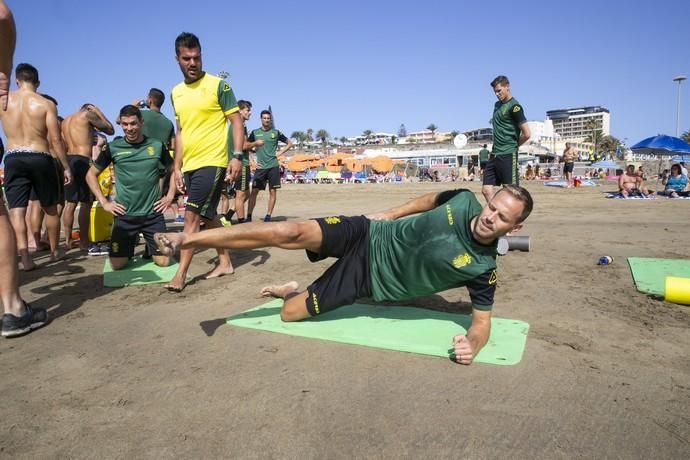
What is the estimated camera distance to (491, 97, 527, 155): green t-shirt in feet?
20.7

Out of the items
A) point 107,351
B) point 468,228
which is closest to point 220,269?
point 107,351

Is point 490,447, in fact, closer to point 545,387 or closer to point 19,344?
point 545,387

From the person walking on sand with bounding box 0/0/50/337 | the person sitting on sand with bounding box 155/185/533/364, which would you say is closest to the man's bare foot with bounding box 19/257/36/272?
the person walking on sand with bounding box 0/0/50/337

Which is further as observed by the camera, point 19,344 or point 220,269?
point 220,269

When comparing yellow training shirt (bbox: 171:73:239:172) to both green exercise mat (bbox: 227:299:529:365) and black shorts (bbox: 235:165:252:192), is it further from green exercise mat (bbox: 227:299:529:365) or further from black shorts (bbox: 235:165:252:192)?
black shorts (bbox: 235:165:252:192)

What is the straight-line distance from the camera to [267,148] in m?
8.51

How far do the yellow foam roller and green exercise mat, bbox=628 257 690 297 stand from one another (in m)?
0.18

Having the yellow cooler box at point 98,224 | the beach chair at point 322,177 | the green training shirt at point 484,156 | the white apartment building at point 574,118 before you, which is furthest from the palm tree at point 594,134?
the yellow cooler box at point 98,224

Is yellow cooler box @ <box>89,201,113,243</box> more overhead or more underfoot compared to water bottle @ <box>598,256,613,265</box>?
more overhead

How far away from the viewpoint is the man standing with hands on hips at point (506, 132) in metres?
6.37

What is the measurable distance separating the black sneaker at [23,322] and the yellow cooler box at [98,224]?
11.9 feet

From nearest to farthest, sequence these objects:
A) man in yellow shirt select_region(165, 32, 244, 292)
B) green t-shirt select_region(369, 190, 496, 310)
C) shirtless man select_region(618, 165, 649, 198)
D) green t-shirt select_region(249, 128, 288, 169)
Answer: green t-shirt select_region(369, 190, 496, 310) < man in yellow shirt select_region(165, 32, 244, 292) < green t-shirt select_region(249, 128, 288, 169) < shirtless man select_region(618, 165, 649, 198)

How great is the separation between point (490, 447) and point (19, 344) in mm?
2988

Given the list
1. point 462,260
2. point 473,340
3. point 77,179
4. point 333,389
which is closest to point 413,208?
point 462,260
